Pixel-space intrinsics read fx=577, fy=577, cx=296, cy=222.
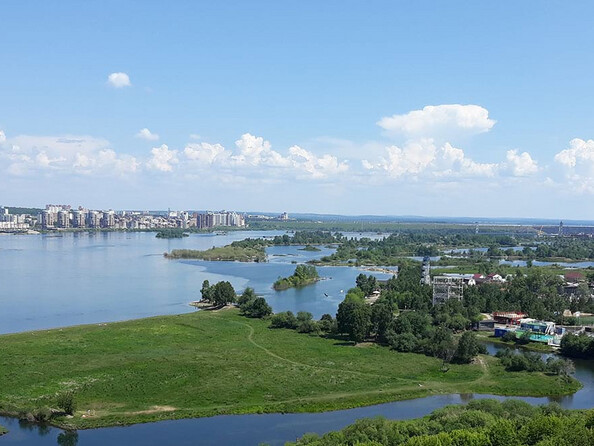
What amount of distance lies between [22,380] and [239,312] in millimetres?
14881

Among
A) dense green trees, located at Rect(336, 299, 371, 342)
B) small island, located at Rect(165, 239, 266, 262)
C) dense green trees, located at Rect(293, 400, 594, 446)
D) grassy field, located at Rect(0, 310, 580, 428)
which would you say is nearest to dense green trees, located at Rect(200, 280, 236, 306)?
grassy field, located at Rect(0, 310, 580, 428)

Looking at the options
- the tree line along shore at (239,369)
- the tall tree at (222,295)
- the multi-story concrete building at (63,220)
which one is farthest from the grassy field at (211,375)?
the multi-story concrete building at (63,220)

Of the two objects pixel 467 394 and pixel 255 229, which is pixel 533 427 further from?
pixel 255 229

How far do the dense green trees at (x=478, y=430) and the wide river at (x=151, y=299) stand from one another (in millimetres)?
2343

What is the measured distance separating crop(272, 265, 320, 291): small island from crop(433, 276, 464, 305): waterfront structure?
13.2 meters

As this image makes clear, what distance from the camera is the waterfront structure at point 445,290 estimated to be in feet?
107

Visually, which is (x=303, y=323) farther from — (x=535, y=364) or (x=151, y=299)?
(x=151, y=299)

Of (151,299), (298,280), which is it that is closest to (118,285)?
(151,299)

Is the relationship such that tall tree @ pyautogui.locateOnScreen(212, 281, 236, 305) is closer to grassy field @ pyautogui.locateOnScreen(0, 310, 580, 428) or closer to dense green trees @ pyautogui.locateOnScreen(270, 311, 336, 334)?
dense green trees @ pyautogui.locateOnScreen(270, 311, 336, 334)

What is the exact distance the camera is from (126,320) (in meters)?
29.6

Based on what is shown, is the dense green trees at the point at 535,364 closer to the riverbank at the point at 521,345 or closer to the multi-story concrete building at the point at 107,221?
the riverbank at the point at 521,345

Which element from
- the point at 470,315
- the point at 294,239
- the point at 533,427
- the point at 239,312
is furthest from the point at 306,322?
the point at 294,239

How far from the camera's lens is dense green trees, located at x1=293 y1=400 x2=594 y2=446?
11.7 meters

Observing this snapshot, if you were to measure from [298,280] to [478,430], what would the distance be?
106 feet
